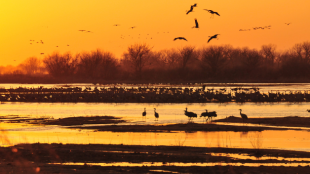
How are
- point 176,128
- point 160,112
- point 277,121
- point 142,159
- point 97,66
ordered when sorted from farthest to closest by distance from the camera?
point 97,66
point 160,112
point 277,121
point 176,128
point 142,159

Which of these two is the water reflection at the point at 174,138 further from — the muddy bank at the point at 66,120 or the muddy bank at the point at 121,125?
the muddy bank at the point at 66,120

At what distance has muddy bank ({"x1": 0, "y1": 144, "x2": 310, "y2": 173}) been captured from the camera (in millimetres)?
14875

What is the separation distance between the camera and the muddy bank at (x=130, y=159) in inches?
586

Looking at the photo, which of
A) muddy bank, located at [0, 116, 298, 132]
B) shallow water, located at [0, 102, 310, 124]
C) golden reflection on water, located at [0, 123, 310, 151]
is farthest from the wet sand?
shallow water, located at [0, 102, 310, 124]

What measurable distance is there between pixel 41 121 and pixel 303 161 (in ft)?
63.9

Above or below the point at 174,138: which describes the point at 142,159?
below

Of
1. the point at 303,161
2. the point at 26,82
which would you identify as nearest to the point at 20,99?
the point at 303,161

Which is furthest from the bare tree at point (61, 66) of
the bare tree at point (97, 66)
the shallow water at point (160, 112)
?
the shallow water at point (160, 112)

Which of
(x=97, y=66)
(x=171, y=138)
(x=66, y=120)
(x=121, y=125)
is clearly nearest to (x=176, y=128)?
(x=121, y=125)

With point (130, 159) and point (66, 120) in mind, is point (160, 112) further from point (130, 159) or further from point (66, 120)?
point (130, 159)

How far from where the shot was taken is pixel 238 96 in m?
52.2

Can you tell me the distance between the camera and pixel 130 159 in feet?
54.7

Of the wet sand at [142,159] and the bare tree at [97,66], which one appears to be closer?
the wet sand at [142,159]

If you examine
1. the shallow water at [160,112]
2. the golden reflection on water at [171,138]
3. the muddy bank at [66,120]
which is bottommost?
the golden reflection on water at [171,138]
